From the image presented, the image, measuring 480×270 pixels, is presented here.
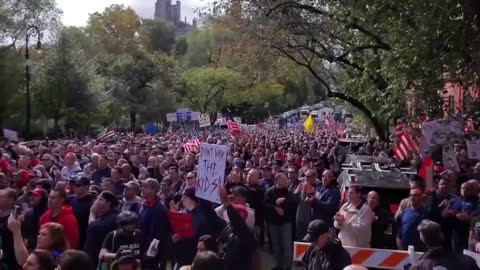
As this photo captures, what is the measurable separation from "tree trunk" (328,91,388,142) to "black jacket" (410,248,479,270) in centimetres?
1729

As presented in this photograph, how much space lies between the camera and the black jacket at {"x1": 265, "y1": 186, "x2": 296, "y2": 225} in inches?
472

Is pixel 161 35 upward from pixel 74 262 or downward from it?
upward

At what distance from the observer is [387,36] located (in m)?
18.5

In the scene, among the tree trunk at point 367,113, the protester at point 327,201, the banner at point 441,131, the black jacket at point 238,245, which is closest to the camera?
the black jacket at point 238,245

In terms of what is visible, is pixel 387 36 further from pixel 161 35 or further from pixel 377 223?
pixel 161 35

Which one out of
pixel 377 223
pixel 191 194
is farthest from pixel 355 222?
pixel 191 194

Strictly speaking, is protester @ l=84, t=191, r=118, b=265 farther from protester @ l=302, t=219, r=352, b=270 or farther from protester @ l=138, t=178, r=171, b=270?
protester @ l=302, t=219, r=352, b=270

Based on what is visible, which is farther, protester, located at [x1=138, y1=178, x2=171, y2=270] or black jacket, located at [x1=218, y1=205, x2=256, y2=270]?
protester, located at [x1=138, y1=178, x2=171, y2=270]

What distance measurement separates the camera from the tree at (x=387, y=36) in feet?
43.1

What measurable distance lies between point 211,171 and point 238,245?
162 cm

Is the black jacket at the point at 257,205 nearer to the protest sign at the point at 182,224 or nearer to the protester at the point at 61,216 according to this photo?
the protest sign at the point at 182,224

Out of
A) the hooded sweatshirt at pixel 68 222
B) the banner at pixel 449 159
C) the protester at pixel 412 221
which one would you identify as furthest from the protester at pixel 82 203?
the banner at pixel 449 159

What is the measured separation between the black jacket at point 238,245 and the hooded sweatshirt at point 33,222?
2371 mm

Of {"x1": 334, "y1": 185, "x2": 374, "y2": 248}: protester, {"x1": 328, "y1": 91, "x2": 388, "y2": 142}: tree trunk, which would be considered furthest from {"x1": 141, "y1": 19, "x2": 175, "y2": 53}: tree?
{"x1": 334, "y1": 185, "x2": 374, "y2": 248}: protester
